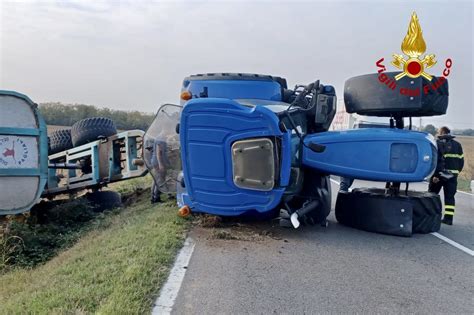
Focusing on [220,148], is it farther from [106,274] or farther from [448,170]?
[448,170]

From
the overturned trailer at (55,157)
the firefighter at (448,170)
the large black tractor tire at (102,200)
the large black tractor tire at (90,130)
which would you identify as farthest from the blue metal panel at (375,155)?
the large black tractor tire at (102,200)

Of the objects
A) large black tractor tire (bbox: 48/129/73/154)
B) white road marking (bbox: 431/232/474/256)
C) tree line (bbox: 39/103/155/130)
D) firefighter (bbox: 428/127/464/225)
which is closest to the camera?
white road marking (bbox: 431/232/474/256)

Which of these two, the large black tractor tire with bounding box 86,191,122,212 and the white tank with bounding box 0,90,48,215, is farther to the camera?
the large black tractor tire with bounding box 86,191,122,212

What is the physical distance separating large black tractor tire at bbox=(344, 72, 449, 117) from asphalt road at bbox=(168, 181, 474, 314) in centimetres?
169

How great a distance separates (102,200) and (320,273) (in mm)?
5325

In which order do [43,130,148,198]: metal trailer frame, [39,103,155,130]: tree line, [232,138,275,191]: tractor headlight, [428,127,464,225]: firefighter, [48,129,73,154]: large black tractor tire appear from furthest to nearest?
[39,103,155,130]: tree line
[48,129,73,154]: large black tractor tire
[43,130,148,198]: metal trailer frame
[428,127,464,225]: firefighter
[232,138,275,191]: tractor headlight

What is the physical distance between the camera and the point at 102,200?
332 inches

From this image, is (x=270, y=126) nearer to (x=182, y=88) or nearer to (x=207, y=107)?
(x=207, y=107)

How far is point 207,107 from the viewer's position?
508 centimetres

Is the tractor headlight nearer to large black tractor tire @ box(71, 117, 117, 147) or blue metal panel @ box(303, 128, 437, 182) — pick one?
blue metal panel @ box(303, 128, 437, 182)

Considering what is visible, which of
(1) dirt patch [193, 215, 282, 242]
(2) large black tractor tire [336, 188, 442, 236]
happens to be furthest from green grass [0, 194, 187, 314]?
(2) large black tractor tire [336, 188, 442, 236]

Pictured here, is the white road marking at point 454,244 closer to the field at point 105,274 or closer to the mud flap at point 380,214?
the mud flap at point 380,214

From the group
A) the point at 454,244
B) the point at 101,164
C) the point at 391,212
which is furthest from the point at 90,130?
the point at 454,244

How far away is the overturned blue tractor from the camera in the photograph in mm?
5070
